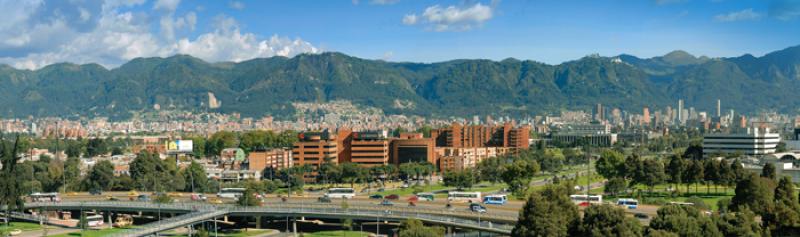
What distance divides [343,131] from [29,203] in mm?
56396

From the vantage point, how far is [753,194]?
5581 centimetres

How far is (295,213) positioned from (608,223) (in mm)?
27187

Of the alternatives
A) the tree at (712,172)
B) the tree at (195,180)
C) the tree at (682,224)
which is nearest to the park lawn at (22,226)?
the tree at (195,180)

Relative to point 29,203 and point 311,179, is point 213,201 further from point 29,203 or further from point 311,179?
point 311,179

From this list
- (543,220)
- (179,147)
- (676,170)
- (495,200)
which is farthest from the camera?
(179,147)

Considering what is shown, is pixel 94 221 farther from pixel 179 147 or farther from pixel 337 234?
pixel 179 147

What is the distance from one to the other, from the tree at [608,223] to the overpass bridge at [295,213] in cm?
955

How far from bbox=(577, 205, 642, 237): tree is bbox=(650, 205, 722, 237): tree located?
146cm

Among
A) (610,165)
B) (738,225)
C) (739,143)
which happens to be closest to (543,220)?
(738,225)

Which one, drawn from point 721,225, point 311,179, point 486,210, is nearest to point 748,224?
point 721,225

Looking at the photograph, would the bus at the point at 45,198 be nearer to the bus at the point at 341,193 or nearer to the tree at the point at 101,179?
the tree at the point at 101,179

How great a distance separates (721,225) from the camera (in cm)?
4291

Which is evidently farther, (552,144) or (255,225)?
(552,144)

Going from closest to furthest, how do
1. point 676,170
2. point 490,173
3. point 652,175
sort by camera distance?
point 652,175, point 676,170, point 490,173
